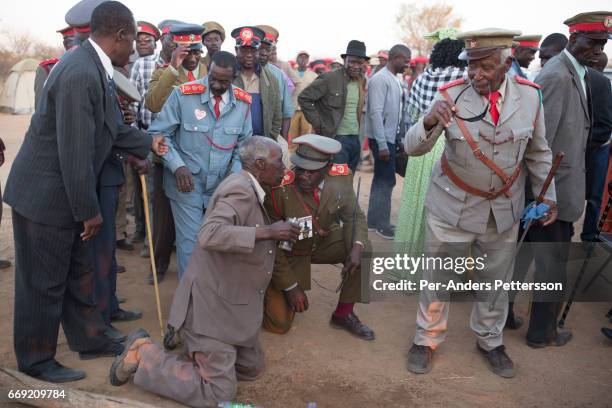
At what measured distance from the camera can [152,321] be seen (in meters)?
4.48

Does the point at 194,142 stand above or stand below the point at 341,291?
above

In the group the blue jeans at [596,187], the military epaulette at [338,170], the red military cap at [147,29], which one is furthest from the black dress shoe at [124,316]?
the blue jeans at [596,187]

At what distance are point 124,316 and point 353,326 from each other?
1.77m

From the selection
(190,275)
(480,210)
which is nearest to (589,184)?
(480,210)

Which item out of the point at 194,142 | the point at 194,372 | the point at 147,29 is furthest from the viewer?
the point at 147,29

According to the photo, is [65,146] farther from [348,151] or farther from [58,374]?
[348,151]

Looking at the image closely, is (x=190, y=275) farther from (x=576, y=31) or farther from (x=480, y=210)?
(x=576, y=31)

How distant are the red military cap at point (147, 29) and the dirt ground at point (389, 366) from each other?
140 inches

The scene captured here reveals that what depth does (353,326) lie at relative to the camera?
4.39 m

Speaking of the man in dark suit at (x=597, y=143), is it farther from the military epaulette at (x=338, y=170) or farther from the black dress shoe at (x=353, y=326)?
the black dress shoe at (x=353, y=326)

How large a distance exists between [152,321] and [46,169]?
1.70 m

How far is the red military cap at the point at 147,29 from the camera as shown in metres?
7.14

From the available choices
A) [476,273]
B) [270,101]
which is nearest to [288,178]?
[476,273]

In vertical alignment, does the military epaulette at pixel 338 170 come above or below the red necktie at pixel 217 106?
below
